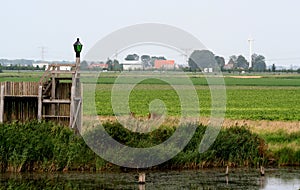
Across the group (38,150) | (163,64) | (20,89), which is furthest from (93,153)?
(163,64)

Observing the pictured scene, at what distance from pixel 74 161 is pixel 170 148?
380 cm

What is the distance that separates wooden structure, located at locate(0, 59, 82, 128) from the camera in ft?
104

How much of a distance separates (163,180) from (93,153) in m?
3.43

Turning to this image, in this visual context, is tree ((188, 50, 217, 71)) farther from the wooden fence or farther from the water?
the water

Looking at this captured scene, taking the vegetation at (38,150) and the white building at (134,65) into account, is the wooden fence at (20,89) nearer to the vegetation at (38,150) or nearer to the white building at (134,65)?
the vegetation at (38,150)

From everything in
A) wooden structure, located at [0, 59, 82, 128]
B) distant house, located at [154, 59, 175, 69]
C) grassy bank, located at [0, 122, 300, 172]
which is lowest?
grassy bank, located at [0, 122, 300, 172]

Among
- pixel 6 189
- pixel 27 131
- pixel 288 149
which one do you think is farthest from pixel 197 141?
pixel 6 189

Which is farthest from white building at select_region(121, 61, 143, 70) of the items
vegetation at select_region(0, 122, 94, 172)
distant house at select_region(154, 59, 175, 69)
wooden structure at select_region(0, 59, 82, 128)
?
vegetation at select_region(0, 122, 94, 172)

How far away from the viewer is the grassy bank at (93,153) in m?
28.3

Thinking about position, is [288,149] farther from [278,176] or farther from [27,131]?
[27,131]

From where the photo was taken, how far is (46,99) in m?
32.1

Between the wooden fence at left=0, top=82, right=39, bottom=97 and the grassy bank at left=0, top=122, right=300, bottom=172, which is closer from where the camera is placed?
the grassy bank at left=0, top=122, right=300, bottom=172

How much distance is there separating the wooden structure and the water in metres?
4.48

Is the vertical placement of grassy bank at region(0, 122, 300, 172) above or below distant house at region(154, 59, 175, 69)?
below
